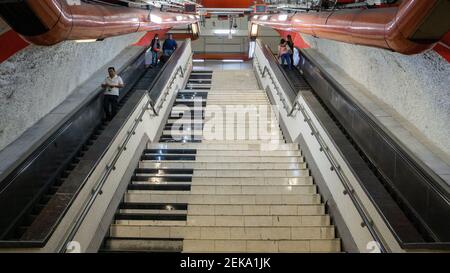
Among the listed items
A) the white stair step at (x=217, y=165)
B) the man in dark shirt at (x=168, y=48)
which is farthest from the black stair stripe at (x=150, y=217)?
the man in dark shirt at (x=168, y=48)

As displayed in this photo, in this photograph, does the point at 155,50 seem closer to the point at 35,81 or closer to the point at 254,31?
the point at 35,81

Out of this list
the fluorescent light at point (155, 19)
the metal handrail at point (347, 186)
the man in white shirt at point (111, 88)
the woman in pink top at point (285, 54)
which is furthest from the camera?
the woman in pink top at point (285, 54)

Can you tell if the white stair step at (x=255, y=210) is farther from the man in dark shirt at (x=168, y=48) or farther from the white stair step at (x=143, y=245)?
the man in dark shirt at (x=168, y=48)

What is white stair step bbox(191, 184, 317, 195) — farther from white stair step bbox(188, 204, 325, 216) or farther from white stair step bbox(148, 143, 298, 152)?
white stair step bbox(148, 143, 298, 152)

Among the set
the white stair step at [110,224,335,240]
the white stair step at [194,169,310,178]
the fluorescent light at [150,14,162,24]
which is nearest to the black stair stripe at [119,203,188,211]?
the white stair step at [110,224,335,240]

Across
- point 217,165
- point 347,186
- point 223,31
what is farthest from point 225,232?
point 223,31

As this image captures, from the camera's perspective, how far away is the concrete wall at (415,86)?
5.87m

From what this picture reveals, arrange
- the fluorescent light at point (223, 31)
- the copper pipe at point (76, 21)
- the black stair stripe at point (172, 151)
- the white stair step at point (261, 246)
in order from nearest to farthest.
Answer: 1. the copper pipe at point (76, 21)
2. the white stair step at point (261, 246)
3. the black stair stripe at point (172, 151)
4. the fluorescent light at point (223, 31)

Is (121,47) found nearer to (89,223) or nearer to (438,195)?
(89,223)

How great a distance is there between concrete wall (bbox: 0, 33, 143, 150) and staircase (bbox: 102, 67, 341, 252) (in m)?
1.80

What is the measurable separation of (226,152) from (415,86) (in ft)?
10.9

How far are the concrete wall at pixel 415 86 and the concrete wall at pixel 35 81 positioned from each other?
5723 millimetres
